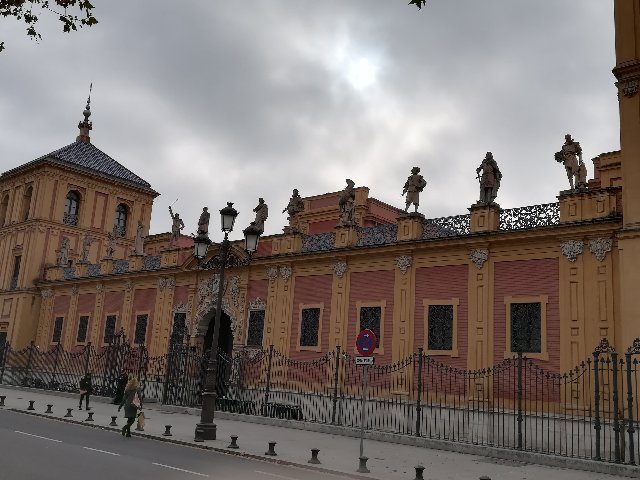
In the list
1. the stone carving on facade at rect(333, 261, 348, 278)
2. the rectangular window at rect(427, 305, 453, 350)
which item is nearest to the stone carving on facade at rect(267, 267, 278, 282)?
→ the stone carving on facade at rect(333, 261, 348, 278)

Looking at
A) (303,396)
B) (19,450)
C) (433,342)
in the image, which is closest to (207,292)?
(303,396)

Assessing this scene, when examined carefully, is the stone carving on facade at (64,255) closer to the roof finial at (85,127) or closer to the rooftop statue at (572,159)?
A: the roof finial at (85,127)

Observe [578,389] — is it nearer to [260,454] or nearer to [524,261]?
[524,261]

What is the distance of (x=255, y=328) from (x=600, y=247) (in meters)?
13.9

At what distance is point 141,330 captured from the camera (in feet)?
102

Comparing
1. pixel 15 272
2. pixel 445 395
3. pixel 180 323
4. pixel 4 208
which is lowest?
pixel 445 395

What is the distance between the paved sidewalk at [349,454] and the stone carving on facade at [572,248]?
20.6ft

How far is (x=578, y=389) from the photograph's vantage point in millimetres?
16203

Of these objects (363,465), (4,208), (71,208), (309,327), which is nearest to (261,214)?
(309,327)

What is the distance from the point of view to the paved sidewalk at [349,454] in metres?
12.0

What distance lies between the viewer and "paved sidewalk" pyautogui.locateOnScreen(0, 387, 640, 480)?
39.4 feet

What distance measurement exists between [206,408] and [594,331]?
33.9 feet

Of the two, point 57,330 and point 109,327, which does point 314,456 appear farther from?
point 57,330

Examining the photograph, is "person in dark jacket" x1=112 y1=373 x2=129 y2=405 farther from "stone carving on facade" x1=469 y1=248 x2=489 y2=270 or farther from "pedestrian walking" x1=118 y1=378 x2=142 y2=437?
"stone carving on facade" x1=469 y1=248 x2=489 y2=270
